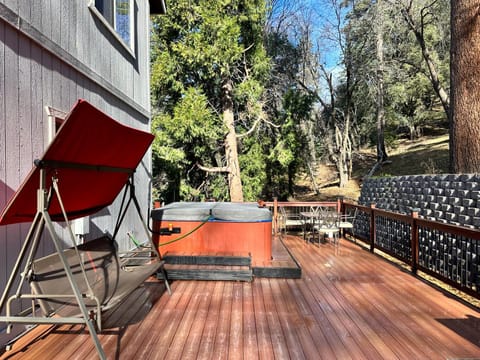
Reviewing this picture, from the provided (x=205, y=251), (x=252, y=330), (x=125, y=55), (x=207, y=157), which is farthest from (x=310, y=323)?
(x=207, y=157)

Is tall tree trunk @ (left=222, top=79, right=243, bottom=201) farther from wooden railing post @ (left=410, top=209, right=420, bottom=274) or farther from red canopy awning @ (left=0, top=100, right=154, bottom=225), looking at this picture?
red canopy awning @ (left=0, top=100, right=154, bottom=225)

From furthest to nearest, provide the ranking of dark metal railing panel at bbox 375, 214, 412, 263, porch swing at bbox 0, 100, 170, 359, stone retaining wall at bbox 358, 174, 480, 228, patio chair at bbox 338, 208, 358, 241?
patio chair at bbox 338, 208, 358, 241 < dark metal railing panel at bbox 375, 214, 412, 263 < stone retaining wall at bbox 358, 174, 480, 228 < porch swing at bbox 0, 100, 170, 359

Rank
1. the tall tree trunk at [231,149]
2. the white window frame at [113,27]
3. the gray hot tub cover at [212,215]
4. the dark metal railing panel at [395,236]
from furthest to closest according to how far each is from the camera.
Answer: the tall tree trunk at [231,149] → the dark metal railing panel at [395,236] → the gray hot tub cover at [212,215] → the white window frame at [113,27]

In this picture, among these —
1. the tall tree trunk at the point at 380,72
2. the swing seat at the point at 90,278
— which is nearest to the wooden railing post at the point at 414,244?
the swing seat at the point at 90,278

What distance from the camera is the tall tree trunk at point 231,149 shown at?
1001 centimetres

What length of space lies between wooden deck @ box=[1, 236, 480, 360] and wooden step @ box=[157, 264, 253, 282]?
0.08 meters

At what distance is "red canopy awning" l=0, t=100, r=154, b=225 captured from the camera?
2035mm

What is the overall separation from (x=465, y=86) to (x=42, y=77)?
657 cm

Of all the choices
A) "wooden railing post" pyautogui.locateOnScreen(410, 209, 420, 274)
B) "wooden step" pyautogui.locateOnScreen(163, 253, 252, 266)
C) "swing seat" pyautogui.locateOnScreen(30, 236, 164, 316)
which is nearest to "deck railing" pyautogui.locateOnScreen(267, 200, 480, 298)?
"wooden railing post" pyautogui.locateOnScreen(410, 209, 420, 274)

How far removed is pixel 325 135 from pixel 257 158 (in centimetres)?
724

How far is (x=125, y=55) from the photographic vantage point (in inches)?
203

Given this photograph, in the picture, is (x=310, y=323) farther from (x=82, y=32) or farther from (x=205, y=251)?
(x=82, y=32)

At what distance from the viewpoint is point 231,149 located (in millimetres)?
9992

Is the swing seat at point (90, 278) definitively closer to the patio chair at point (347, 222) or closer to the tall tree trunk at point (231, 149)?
the patio chair at point (347, 222)
